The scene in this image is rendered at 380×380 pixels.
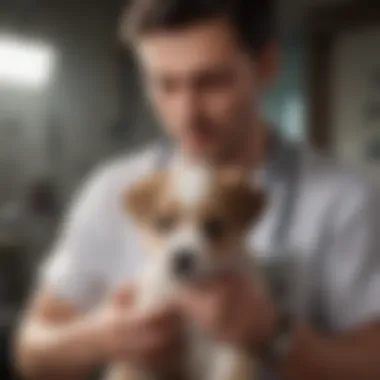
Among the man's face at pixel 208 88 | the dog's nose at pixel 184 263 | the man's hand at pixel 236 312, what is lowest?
the man's hand at pixel 236 312

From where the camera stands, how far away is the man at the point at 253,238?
A: 0.94m

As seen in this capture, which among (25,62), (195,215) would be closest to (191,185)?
(195,215)

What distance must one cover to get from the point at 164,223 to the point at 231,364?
168 millimetres

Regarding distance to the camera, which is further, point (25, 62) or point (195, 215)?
point (25, 62)

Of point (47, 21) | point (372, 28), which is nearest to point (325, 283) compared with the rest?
point (372, 28)

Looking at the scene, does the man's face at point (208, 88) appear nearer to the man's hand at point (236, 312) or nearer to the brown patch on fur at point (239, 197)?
the brown patch on fur at point (239, 197)

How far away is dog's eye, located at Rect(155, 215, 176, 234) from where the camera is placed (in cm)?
90

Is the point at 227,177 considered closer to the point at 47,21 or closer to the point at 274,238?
the point at 274,238

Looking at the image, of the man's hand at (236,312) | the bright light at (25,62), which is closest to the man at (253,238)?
the man's hand at (236,312)

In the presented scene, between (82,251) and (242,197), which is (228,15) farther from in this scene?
(82,251)

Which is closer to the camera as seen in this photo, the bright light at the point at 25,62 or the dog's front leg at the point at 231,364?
the dog's front leg at the point at 231,364

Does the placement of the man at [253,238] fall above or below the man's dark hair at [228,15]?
below

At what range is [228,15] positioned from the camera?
38.3 inches

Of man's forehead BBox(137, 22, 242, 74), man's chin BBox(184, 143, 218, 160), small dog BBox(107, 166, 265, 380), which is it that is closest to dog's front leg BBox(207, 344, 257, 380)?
small dog BBox(107, 166, 265, 380)
